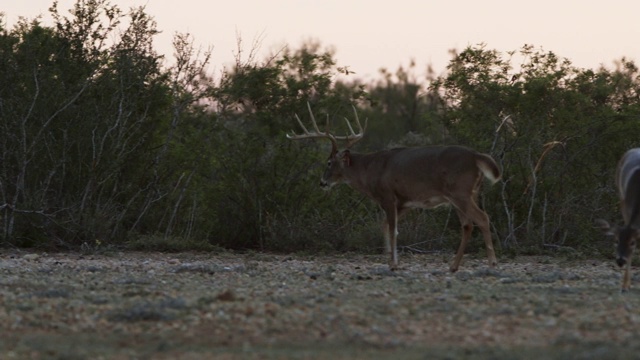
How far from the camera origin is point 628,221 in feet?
45.5

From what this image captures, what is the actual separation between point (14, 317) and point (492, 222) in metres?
12.5

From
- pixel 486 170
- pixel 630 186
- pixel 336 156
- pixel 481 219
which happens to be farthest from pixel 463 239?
pixel 630 186

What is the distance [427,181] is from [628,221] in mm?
4005

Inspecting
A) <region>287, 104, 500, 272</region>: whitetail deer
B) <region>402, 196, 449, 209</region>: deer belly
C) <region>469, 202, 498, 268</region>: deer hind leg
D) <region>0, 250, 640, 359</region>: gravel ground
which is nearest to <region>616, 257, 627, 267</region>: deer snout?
<region>0, 250, 640, 359</region>: gravel ground

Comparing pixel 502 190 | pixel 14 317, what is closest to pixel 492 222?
pixel 502 190

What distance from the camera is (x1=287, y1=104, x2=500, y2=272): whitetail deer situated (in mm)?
16859

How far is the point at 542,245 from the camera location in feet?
69.6

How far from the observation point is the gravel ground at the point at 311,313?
9539 mm

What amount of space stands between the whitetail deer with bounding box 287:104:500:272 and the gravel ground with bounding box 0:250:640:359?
2.44ft

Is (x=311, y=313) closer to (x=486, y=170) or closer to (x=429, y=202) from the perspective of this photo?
(x=486, y=170)

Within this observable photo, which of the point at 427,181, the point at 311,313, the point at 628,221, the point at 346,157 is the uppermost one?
the point at 346,157

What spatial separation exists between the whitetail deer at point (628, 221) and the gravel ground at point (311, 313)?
0.43m

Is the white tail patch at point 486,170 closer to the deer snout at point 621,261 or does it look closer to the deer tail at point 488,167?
the deer tail at point 488,167

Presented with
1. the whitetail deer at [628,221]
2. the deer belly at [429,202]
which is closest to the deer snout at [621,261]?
the whitetail deer at [628,221]
